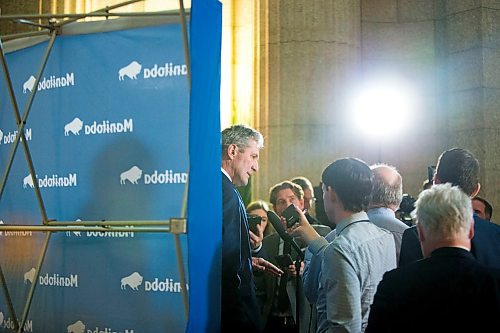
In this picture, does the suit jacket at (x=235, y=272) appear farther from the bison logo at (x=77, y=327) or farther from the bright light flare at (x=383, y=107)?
the bright light flare at (x=383, y=107)

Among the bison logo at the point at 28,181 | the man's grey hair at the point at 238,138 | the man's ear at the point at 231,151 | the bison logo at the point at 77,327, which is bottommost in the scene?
the bison logo at the point at 77,327

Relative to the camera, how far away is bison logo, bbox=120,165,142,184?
354 cm

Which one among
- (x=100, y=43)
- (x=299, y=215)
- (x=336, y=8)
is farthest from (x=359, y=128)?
(x=100, y=43)

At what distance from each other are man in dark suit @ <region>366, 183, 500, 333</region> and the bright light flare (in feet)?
19.7

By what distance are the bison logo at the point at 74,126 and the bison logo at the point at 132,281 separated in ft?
2.50

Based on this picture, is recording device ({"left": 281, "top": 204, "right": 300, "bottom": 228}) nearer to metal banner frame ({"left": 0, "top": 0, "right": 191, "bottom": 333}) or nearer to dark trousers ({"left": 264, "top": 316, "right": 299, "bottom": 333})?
metal banner frame ({"left": 0, "top": 0, "right": 191, "bottom": 333})

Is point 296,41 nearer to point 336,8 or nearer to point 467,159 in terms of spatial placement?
point 336,8

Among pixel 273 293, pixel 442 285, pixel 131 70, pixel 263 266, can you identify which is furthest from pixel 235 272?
pixel 273 293

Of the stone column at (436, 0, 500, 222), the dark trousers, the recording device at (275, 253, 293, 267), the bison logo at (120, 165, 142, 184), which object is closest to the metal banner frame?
the bison logo at (120, 165, 142, 184)

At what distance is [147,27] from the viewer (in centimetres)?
360

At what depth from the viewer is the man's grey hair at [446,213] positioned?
2920mm

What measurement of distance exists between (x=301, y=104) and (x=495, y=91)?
7.81ft

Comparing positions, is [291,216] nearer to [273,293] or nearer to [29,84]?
[273,293]

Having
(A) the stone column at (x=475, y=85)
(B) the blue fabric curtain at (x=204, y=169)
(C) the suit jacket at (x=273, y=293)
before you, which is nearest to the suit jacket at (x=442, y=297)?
(B) the blue fabric curtain at (x=204, y=169)
